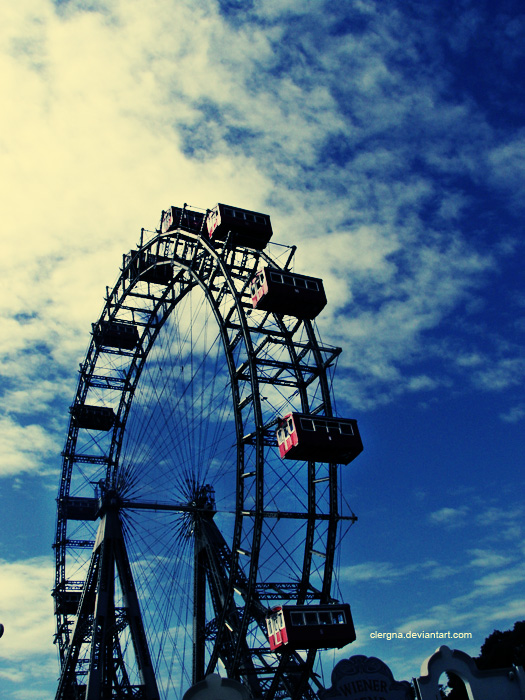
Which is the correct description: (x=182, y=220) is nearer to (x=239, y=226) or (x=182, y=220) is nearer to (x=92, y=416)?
(x=239, y=226)

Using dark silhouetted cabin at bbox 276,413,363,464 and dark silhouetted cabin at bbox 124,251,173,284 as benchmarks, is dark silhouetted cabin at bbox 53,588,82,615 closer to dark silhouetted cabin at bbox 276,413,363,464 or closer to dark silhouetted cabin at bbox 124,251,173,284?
dark silhouetted cabin at bbox 124,251,173,284

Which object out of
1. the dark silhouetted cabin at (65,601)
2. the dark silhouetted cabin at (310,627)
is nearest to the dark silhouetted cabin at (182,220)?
the dark silhouetted cabin at (310,627)

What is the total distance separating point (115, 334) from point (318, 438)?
23.2 m

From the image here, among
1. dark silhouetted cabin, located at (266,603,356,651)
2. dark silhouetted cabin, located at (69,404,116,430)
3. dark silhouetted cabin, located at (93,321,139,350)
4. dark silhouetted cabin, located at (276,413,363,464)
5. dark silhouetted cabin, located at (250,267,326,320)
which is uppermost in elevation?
dark silhouetted cabin, located at (93,321,139,350)

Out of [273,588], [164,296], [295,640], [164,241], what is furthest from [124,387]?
[295,640]

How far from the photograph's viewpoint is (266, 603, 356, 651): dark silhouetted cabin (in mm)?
23844

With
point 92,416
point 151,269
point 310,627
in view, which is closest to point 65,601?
point 92,416

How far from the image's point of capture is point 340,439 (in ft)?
89.7

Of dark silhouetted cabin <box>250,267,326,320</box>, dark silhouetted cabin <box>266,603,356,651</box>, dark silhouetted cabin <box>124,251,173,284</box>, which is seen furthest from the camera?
dark silhouetted cabin <box>124,251,173,284</box>

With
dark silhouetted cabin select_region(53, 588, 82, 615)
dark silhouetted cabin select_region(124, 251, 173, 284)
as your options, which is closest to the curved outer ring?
dark silhouetted cabin select_region(124, 251, 173, 284)

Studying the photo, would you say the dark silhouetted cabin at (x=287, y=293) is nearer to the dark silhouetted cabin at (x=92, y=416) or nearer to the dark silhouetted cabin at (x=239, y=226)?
the dark silhouetted cabin at (x=239, y=226)

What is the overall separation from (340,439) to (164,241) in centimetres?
1804

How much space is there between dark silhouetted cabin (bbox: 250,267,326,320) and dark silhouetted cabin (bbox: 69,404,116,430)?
20837 mm

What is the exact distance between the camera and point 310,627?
24.2m
